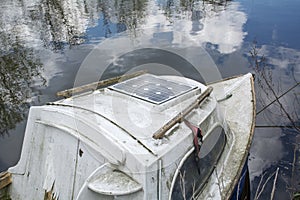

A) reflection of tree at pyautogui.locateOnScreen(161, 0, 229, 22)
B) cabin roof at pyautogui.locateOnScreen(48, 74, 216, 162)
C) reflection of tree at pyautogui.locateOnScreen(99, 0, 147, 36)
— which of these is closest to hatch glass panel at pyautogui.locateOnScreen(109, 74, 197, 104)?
cabin roof at pyautogui.locateOnScreen(48, 74, 216, 162)

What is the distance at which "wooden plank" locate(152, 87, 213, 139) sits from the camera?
10.9 ft

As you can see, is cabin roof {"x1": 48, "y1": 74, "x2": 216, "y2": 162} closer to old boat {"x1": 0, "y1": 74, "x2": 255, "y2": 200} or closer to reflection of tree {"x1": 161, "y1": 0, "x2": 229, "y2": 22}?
old boat {"x1": 0, "y1": 74, "x2": 255, "y2": 200}

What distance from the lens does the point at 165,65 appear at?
10.7 meters

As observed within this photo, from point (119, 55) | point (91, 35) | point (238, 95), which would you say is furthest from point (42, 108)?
point (91, 35)

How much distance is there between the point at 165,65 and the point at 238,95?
14.9 feet

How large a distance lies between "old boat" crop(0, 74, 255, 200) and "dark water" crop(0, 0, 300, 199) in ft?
3.63

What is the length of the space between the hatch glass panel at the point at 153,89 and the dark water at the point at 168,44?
1.24 metres

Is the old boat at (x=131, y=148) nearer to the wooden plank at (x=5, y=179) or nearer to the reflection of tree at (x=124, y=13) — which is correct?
the wooden plank at (x=5, y=179)

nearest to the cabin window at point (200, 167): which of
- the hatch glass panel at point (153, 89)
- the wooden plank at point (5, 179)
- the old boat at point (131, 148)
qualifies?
the old boat at point (131, 148)

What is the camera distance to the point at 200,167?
3.87 meters

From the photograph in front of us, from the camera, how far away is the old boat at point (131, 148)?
307 cm

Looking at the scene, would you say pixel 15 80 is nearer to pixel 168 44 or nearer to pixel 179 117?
pixel 168 44

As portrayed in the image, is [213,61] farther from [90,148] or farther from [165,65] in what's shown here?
[90,148]

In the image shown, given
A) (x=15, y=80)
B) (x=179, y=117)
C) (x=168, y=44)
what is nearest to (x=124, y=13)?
(x=168, y=44)
